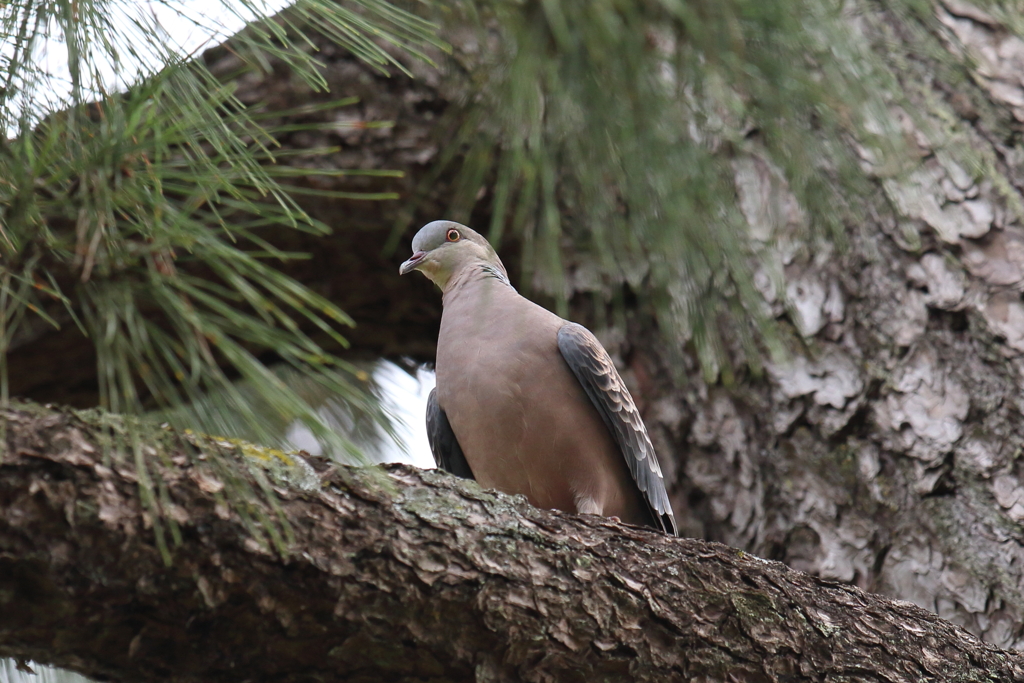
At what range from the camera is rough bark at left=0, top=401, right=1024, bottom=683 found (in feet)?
5.86

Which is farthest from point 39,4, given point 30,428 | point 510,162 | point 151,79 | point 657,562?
point 657,562

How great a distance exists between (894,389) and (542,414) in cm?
159

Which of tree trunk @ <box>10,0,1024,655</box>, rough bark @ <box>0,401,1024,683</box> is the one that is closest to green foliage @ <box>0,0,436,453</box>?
rough bark @ <box>0,401,1024,683</box>

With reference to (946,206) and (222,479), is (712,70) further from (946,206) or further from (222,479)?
(946,206)

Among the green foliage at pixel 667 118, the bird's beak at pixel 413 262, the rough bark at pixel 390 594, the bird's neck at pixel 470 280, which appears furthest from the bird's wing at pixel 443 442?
the green foliage at pixel 667 118

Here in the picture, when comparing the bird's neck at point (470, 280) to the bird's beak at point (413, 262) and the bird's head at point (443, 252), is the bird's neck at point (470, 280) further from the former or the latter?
the bird's beak at point (413, 262)

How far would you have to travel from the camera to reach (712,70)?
70.8 inches

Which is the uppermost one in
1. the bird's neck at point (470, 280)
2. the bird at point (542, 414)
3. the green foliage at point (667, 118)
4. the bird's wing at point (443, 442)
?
the green foliage at point (667, 118)

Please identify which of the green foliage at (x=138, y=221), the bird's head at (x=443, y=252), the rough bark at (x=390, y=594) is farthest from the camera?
the bird's head at (x=443, y=252)

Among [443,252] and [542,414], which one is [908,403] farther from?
[443,252]

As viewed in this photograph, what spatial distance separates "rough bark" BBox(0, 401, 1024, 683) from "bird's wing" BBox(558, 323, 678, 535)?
812mm

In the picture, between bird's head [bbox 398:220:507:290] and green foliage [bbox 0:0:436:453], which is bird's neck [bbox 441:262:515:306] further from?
green foliage [bbox 0:0:436:453]

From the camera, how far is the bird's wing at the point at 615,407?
3.29 m

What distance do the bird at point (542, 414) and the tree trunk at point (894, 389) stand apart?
59 centimetres
